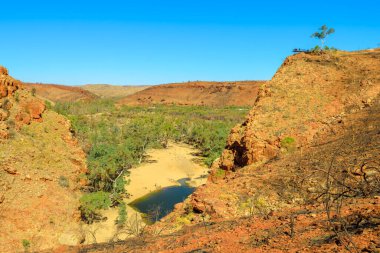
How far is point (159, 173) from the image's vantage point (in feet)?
114

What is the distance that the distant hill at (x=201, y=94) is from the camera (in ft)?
355

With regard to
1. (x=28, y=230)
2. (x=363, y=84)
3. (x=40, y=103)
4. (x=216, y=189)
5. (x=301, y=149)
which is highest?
(x=363, y=84)

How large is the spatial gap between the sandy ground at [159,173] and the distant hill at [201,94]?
64798 mm

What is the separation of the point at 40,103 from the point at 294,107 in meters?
21.4

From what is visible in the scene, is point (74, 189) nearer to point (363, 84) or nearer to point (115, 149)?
point (115, 149)

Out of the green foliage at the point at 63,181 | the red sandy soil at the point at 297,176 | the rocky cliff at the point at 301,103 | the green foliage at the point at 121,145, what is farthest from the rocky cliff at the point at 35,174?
the rocky cliff at the point at 301,103

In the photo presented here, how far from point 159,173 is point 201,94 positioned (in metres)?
85.7

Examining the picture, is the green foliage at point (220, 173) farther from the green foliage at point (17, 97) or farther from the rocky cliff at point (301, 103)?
→ the green foliage at point (17, 97)

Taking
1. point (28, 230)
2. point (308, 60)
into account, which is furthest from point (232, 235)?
point (308, 60)

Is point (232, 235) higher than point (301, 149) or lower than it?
lower

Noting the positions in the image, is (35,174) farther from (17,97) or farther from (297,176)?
(297,176)

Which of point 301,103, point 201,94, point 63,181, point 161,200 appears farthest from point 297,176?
point 201,94

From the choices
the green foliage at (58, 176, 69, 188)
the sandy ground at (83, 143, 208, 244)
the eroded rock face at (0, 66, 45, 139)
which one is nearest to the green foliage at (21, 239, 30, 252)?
the sandy ground at (83, 143, 208, 244)

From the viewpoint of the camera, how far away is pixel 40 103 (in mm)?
27609
